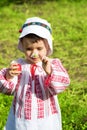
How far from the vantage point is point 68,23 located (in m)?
9.73

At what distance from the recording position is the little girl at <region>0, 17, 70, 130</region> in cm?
366

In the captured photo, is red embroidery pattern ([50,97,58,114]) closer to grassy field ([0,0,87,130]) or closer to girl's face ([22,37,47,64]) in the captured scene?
girl's face ([22,37,47,64])

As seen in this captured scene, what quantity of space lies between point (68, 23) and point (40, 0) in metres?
2.07

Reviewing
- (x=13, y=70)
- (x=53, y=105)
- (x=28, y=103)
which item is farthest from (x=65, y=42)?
(x=13, y=70)

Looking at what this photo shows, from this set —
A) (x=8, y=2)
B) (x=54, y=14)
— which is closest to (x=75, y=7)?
(x=54, y=14)

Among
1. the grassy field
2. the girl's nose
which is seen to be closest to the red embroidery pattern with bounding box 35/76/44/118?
the girl's nose

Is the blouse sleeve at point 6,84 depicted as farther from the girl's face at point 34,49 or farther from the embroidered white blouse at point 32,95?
the girl's face at point 34,49

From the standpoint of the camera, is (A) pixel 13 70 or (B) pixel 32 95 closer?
(A) pixel 13 70

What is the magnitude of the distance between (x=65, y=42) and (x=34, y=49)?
499 centimetres

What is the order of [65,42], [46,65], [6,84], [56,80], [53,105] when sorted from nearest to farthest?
1. [46,65]
2. [56,80]
3. [6,84]
4. [53,105]
5. [65,42]

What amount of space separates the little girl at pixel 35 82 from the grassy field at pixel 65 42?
153 cm

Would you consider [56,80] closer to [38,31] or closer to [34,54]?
[34,54]

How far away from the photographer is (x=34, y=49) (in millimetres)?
3680

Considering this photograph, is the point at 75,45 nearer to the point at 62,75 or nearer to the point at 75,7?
the point at 75,7
